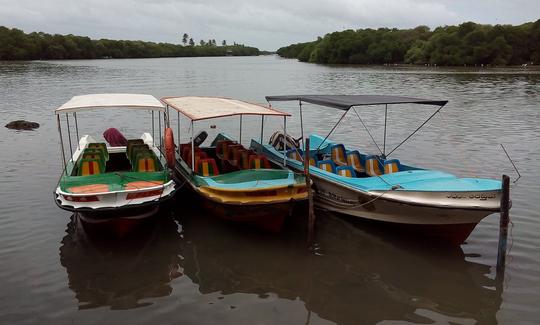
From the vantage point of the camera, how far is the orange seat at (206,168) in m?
11.7

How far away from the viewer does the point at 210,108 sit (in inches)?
472

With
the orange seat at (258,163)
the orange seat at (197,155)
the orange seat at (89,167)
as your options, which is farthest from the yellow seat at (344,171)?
the orange seat at (89,167)

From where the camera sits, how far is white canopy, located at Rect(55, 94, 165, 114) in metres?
10.9

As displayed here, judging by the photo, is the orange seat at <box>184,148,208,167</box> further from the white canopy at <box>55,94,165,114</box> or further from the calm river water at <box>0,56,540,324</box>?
the white canopy at <box>55,94,165,114</box>

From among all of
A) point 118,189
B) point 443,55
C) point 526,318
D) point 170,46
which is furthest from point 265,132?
point 170,46

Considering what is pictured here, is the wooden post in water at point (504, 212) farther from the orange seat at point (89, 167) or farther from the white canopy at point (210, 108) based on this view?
the orange seat at point (89, 167)

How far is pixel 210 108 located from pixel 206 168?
1594 millimetres

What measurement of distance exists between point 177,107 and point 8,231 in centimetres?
→ 509

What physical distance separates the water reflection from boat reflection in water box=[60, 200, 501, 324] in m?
0.02

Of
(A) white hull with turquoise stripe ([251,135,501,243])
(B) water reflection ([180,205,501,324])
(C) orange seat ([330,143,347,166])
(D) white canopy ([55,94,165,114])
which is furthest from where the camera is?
(C) orange seat ([330,143,347,166])

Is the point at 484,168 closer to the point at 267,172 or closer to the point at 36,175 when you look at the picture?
the point at 267,172

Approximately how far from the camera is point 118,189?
31.5 ft

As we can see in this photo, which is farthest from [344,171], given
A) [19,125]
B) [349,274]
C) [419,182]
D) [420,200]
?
[19,125]

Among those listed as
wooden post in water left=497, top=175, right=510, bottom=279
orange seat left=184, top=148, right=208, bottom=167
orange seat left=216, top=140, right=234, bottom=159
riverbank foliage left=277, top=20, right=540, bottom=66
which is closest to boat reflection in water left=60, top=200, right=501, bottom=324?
wooden post in water left=497, top=175, right=510, bottom=279
